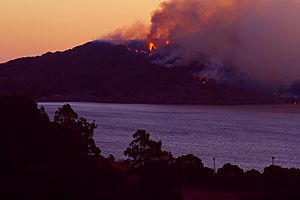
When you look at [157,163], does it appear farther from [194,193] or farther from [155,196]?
[194,193]

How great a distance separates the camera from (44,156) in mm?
22500

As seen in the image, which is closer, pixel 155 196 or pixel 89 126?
pixel 155 196

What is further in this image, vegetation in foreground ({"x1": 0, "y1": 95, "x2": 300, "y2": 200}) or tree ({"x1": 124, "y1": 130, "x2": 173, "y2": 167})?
tree ({"x1": 124, "y1": 130, "x2": 173, "y2": 167})

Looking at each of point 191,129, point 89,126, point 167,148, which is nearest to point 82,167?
point 89,126

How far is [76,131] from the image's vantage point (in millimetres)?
30188

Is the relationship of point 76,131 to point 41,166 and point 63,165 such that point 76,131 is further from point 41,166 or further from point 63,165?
point 63,165

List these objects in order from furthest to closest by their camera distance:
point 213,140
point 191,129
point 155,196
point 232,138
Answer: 1. point 191,129
2. point 232,138
3. point 213,140
4. point 155,196

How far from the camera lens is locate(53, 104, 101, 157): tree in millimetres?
29469

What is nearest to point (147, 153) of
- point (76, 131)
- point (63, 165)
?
point (76, 131)

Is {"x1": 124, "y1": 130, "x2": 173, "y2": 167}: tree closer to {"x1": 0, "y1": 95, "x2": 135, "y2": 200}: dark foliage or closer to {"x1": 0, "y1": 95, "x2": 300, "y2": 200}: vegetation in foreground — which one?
{"x1": 0, "y1": 95, "x2": 300, "y2": 200}: vegetation in foreground

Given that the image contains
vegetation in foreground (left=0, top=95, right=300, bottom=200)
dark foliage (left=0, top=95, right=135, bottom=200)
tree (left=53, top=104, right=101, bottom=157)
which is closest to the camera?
dark foliage (left=0, top=95, right=135, bottom=200)

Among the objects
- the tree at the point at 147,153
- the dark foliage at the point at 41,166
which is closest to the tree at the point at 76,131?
the dark foliage at the point at 41,166

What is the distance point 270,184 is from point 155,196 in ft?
65.9

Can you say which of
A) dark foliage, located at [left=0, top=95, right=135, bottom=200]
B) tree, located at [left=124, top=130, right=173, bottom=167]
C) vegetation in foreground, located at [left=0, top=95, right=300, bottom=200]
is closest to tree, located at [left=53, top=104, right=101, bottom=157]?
vegetation in foreground, located at [left=0, top=95, right=300, bottom=200]
